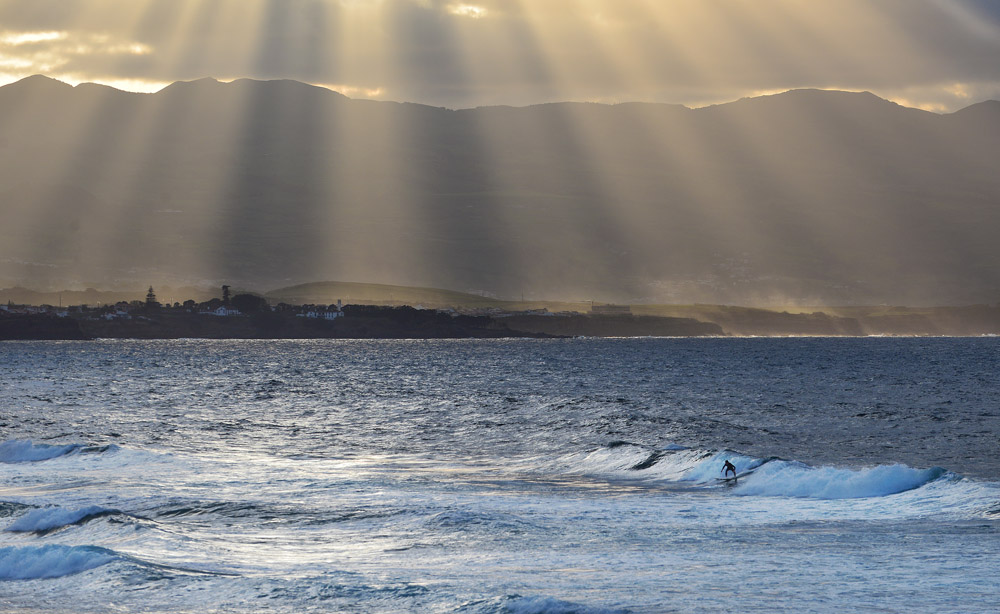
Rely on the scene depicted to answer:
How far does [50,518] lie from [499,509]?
596 inches

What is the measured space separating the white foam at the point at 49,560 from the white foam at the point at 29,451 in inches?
1147

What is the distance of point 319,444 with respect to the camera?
62438mm

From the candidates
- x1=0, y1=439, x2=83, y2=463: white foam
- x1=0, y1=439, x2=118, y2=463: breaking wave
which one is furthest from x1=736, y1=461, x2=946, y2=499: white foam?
x1=0, y1=439, x2=83, y2=463: white foam

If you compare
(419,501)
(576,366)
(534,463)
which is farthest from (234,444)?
(576,366)

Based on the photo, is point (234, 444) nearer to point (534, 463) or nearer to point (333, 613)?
point (534, 463)

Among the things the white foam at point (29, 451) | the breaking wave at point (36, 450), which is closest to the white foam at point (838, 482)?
the breaking wave at point (36, 450)

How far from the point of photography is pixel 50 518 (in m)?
32.4

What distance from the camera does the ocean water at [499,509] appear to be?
23266mm

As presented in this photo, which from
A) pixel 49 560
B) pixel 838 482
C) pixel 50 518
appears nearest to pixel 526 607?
pixel 49 560

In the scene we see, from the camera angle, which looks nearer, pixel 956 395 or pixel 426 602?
pixel 426 602

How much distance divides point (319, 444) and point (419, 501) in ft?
86.3

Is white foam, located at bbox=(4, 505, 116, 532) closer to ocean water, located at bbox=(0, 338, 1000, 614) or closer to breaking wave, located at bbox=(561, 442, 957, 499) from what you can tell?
ocean water, located at bbox=(0, 338, 1000, 614)

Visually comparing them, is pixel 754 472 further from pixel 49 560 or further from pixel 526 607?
pixel 49 560

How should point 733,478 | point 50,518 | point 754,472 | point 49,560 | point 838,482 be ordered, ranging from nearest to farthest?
point 49,560 → point 50,518 → point 838,482 → point 733,478 → point 754,472
